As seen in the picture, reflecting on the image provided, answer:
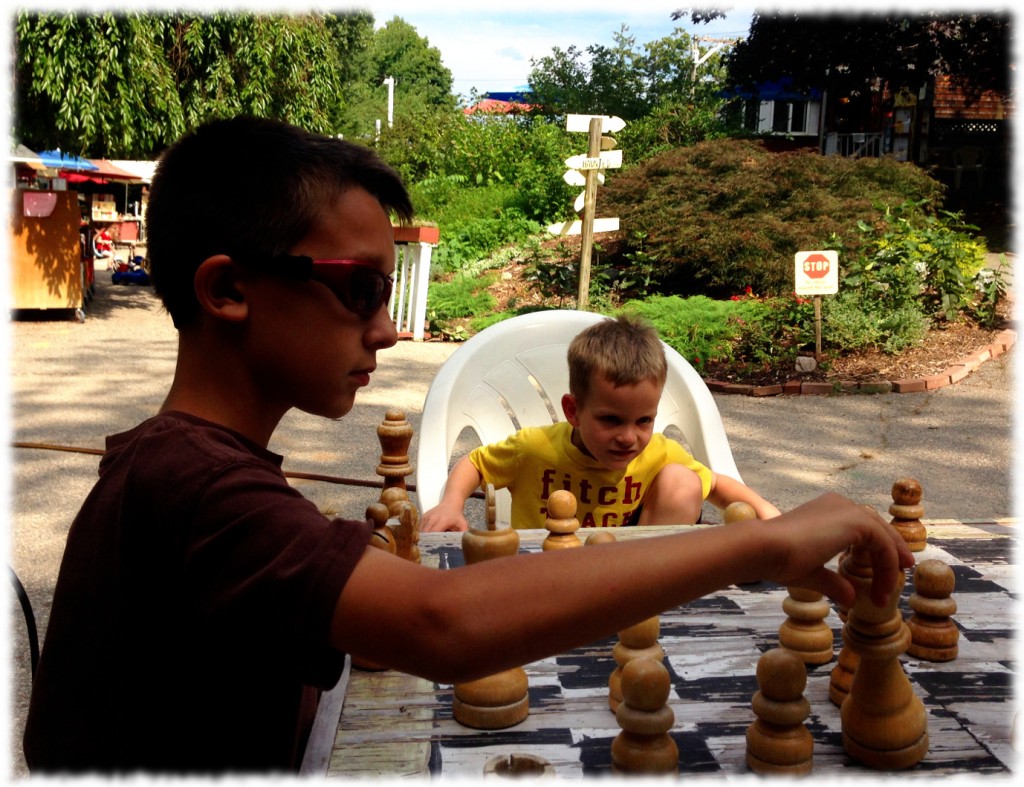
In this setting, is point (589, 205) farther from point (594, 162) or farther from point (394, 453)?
point (394, 453)

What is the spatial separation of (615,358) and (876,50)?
17.7m

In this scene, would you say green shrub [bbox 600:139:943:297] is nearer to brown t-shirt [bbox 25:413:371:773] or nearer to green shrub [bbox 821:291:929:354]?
green shrub [bbox 821:291:929:354]

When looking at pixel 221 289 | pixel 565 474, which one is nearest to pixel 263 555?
pixel 221 289

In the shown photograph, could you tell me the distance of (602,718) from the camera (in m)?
1.42

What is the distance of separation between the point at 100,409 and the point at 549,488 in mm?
5767

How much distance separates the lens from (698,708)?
146 centimetres

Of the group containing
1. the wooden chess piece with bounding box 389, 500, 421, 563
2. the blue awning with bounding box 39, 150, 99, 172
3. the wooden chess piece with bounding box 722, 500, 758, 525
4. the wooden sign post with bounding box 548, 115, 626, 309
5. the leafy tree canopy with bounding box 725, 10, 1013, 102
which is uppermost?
the leafy tree canopy with bounding box 725, 10, 1013, 102

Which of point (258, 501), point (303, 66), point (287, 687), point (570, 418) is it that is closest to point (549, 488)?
point (570, 418)

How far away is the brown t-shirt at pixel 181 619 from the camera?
107 cm

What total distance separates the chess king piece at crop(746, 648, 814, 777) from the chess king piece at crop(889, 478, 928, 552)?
0.88 metres

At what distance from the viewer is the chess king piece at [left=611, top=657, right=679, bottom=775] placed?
1252mm

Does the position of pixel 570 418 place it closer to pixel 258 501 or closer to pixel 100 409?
pixel 258 501

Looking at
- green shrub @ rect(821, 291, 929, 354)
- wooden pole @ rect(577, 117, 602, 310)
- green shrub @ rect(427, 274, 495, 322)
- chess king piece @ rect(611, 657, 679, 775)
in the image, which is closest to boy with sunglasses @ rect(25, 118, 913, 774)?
chess king piece @ rect(611, 657, 679, 775)

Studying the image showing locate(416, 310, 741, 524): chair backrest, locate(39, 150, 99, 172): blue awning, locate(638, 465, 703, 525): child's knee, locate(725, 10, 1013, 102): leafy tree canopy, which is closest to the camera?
locate(638, 465, 703, 525): child's knee
